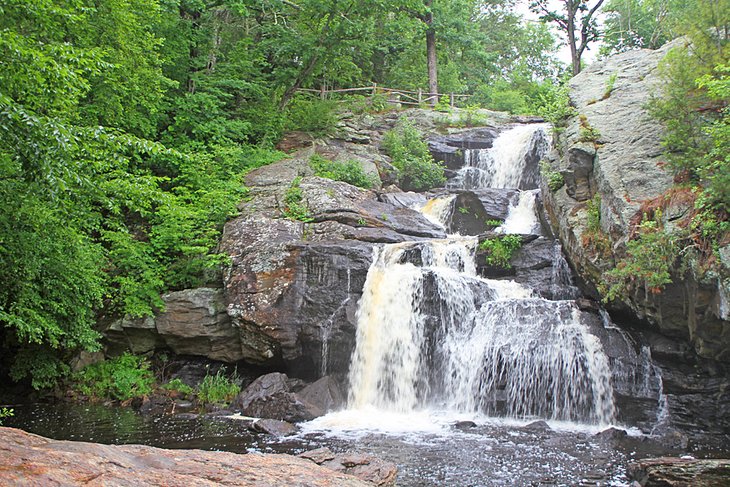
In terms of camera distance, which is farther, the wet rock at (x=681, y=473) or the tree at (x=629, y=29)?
the tree at (x=629, y=29)

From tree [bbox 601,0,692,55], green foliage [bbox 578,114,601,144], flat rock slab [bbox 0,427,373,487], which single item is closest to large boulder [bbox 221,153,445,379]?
green foliage [bbox 578,114,601,144]

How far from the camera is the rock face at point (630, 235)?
352 inches

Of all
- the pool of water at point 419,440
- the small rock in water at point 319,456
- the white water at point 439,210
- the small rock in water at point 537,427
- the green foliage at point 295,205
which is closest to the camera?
the small rock in water at point 319,456

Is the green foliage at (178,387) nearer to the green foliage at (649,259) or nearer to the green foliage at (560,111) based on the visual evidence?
the green foliage at (649,259)

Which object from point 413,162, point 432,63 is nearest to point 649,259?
point 413,162

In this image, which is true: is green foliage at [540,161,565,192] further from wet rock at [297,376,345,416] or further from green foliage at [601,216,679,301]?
wet rock at [297,376,345,416]

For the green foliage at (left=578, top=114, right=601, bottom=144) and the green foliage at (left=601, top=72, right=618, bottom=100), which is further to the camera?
the green foliage at (left=601, top=72, right=618, bottom=100)

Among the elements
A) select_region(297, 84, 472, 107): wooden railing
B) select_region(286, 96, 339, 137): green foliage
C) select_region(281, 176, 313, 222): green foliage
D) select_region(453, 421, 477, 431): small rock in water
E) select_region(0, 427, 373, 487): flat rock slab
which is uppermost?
select_region(297, 84, 472, 107): wooden railing

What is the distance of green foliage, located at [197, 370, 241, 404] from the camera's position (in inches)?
456

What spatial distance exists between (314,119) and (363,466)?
16.9 meters

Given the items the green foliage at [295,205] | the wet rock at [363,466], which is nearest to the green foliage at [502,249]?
the green foliage at [295,205]

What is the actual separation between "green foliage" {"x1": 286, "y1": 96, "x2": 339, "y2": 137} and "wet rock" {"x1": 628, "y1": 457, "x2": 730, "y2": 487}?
16.5m

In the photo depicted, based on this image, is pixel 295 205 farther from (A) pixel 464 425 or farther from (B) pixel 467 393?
(A) pixel 464 425

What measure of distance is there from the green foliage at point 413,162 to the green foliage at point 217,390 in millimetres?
9988
